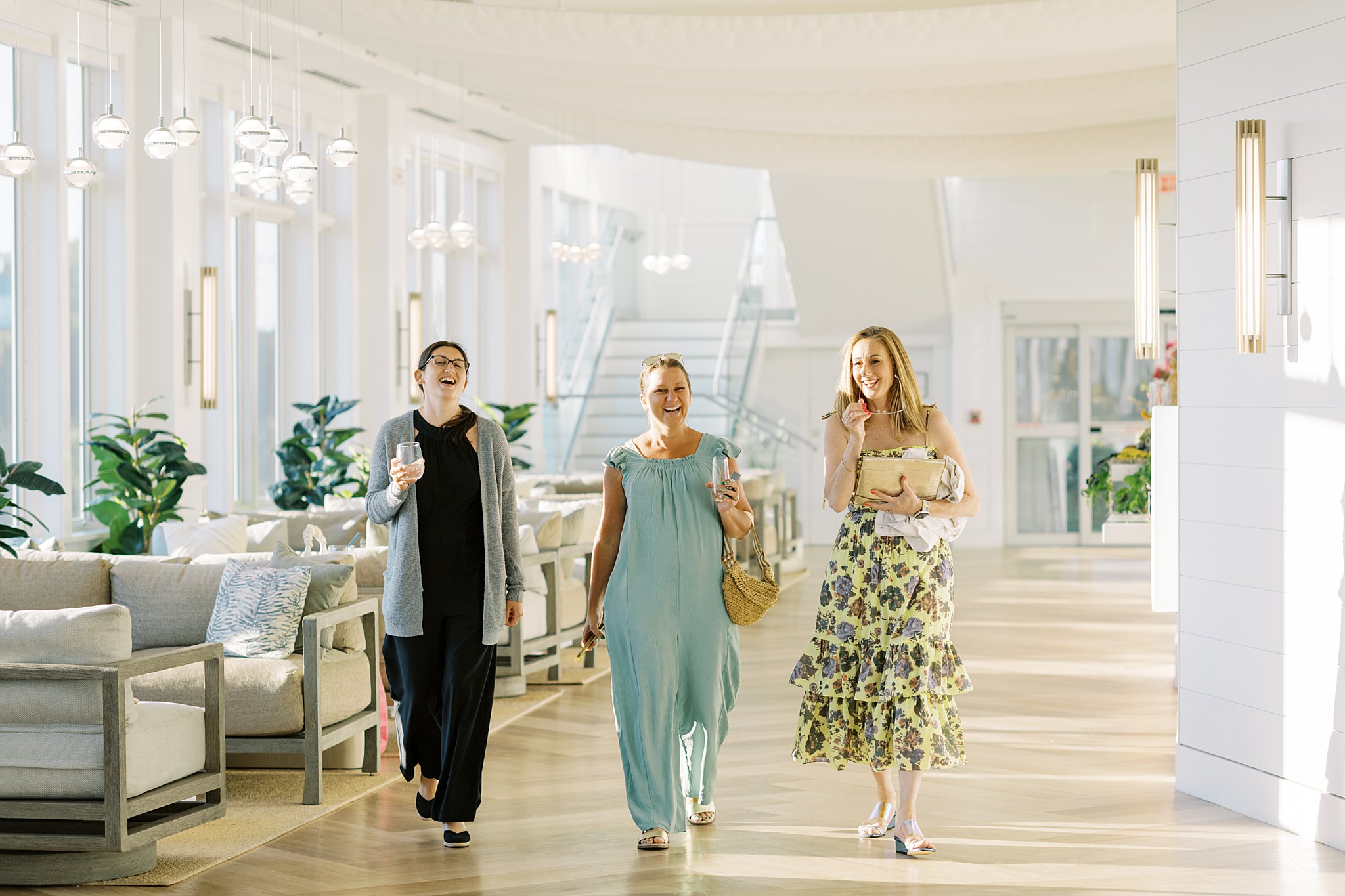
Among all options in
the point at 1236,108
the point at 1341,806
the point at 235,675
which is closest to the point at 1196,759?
the point at 1341,806

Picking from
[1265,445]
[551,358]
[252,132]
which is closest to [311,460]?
[252,132]

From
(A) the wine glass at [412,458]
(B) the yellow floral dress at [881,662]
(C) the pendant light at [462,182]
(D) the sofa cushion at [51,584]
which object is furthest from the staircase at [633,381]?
(A) the wine glass at [412,458]

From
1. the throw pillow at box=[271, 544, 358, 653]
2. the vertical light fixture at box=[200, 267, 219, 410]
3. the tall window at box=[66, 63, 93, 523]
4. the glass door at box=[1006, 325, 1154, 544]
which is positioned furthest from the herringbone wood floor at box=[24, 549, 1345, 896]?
the glass door at box=[1006, 325, 1154, 544]

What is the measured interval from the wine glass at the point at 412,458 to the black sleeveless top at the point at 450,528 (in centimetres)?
27

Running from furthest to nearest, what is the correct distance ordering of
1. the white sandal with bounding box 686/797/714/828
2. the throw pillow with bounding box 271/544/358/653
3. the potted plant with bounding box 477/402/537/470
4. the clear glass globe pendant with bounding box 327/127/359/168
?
the potted plant with bounding box 477/402/537/470 < the clear glass globe pendant with bounding box 327/127/359/168 < the throw pillow with bounding box 271/544/358/653 < the white sandal with bounding box 686/797/714/828

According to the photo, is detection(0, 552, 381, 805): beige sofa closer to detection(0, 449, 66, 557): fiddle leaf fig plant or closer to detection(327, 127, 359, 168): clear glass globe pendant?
detection(0, 449, 66, 557): fiddle leaf fig plant

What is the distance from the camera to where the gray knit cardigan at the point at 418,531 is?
454 centimetres

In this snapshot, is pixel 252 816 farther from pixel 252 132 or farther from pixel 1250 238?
pixel 1250 238

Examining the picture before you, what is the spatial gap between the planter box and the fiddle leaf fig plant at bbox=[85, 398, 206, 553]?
4826 millimetres

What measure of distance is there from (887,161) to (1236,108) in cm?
564

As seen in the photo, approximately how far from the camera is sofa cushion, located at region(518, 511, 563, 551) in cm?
755

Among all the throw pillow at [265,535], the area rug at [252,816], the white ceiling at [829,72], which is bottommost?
the area rug at [252,816]

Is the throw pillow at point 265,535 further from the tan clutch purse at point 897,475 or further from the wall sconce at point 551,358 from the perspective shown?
the wall sconce at point 551,358

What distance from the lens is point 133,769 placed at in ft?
13.9
